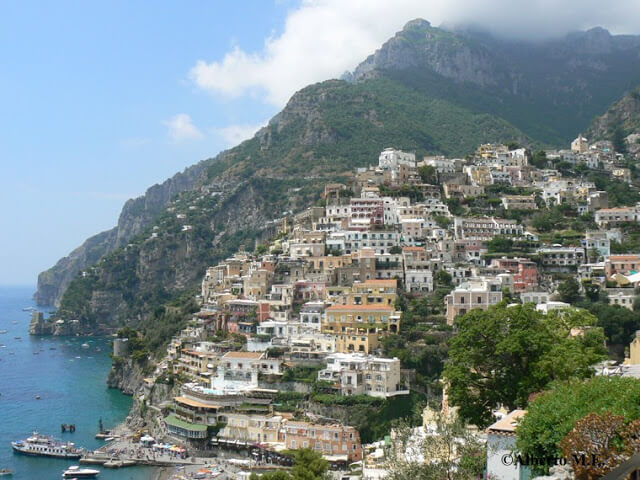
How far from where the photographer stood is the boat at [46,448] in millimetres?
48625

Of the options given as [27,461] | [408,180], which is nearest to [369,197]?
[408,180]

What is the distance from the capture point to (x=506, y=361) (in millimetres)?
22844

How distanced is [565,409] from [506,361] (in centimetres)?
879

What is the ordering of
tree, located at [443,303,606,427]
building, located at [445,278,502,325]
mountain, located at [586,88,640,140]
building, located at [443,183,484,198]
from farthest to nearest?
1. mountain, located at [586,88,640,140]
2. building, located at [443,183,484,198]
3. building, located at [445,278,502,325]
4. tree, located at [443,303,606,427]

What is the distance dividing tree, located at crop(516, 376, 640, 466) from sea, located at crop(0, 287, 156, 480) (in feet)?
109

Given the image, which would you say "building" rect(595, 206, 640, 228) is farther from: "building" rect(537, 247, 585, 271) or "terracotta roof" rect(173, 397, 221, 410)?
"terracotta roof" rect(173, 397, 221, 410)

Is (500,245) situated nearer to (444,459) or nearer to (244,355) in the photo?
(244,355)

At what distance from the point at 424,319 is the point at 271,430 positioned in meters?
13.9

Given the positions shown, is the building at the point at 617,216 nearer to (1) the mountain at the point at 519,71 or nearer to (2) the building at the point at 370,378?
(2) the building at the point at 370,378

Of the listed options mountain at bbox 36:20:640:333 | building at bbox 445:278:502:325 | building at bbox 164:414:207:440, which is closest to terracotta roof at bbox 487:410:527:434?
building at bbox 164:414:207:440

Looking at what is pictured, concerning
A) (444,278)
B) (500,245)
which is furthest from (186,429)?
(500,245)

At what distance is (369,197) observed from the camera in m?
70.6

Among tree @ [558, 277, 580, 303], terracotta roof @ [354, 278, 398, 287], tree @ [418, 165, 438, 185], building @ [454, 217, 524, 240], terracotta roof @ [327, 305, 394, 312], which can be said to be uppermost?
tree @ [418, 165, 438, 185]

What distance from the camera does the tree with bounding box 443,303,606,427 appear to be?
2180 cm
